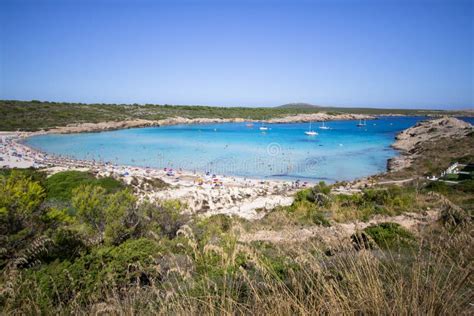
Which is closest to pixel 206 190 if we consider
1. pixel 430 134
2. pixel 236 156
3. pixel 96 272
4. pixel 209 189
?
pixel 209 189

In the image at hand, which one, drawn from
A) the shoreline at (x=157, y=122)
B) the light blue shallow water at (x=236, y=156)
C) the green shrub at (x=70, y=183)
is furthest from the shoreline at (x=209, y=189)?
the shoreline at (x=157, y=122)

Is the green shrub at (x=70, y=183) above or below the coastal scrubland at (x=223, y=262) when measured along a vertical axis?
below

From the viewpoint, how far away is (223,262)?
3.22 meters

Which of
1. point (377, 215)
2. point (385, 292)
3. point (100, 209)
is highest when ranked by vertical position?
point (385, 292)

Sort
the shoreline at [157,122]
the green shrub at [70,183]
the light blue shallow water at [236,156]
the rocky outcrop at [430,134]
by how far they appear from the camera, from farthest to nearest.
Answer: the shoreline at [157,122]
the rocky outcrop at [430,134]
the light blue shallow water at [236,156]
the green shrub at [70,183]

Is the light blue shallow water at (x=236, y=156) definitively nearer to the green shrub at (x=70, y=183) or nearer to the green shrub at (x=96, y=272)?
the green shrub at (x=70, y=183)

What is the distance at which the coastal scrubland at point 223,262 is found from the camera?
228cm

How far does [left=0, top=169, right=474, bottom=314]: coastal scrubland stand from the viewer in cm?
228

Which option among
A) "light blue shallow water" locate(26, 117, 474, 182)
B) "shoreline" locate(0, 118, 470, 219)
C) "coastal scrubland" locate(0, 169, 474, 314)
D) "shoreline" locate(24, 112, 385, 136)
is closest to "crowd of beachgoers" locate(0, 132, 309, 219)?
"shoreline" locate(0, 118, 470, 219)

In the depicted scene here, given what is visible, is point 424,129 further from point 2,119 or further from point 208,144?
point 2,119

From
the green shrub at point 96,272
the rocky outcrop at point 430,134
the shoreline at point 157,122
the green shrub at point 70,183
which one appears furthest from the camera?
the shoreline at point 157,122

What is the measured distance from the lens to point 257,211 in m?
18.3

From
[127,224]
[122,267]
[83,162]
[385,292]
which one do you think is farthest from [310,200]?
[83,162]

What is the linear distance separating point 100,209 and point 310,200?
11.5 m
